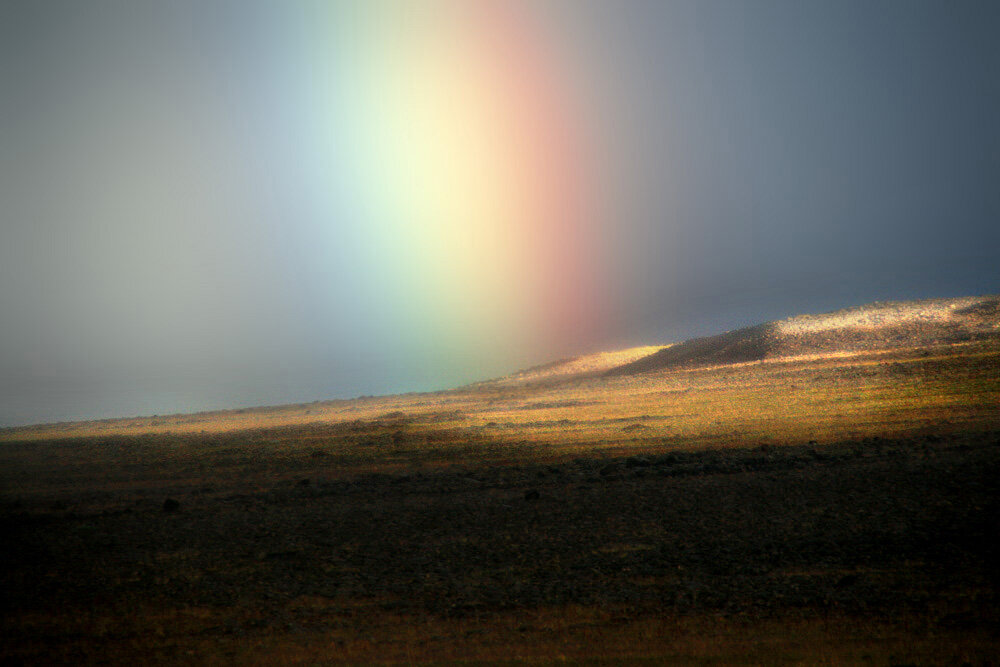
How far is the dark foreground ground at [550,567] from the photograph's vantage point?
7.74 m

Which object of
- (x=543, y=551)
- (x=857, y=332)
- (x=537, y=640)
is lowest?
(x=537, y=640)

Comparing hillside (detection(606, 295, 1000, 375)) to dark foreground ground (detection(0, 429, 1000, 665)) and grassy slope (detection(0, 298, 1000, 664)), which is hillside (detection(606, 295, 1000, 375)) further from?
dark foreground ground (detection(0, 429, 1000, 665))

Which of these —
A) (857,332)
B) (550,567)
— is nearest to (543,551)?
(550,567)

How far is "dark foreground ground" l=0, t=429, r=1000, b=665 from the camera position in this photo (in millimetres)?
7738

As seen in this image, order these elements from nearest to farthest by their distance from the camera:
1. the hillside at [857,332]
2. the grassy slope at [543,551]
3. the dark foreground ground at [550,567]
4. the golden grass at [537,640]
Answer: the golden grass at [537,640], the dark foreground ground at [550,567], the grassy slope at [543,551], the hillside at [857,332]

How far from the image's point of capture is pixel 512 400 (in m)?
48.7

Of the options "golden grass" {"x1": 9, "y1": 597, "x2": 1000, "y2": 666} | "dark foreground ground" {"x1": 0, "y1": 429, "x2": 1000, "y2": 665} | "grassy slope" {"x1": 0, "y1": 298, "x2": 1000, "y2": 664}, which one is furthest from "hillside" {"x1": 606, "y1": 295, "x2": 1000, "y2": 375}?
"golden grass" {"x1": 9, "y1": 597, "x2": 1000, "y2": 666}

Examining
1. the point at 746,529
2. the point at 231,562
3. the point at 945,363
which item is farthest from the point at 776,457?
the point at 945,363

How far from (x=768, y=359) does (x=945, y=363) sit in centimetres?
1633

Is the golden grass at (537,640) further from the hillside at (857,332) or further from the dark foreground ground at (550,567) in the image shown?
the hillside at (857,332)

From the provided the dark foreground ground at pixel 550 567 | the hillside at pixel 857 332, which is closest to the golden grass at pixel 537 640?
the dark foreground ground at pixel 550 567

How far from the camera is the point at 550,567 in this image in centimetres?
1043

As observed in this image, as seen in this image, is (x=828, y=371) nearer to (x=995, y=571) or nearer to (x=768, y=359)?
(x=768, y=359)

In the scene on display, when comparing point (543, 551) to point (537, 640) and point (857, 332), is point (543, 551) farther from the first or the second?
point (857, 332)
